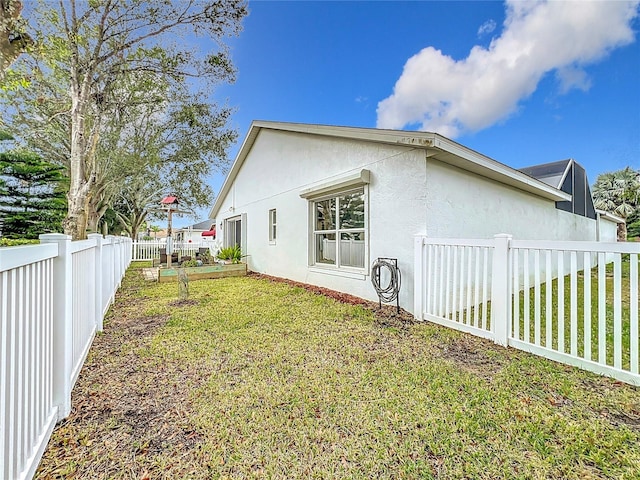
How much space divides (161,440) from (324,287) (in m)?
5.63

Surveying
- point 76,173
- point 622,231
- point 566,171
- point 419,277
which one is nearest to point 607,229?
point 622,231

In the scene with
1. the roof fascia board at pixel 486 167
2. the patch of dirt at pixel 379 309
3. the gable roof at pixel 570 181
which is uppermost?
the gable roof at pixel 570 181

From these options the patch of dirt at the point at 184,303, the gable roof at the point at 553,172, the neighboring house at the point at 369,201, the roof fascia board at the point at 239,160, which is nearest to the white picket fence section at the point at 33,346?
the patch of dirt at the point at 184,303

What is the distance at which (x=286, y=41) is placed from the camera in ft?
35.2

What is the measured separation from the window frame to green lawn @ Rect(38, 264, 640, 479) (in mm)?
2651

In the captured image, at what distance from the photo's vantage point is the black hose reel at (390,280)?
533 centimetres

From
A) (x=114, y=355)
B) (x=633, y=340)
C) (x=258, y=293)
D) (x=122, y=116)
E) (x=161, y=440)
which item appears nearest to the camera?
(x=161, y=440)

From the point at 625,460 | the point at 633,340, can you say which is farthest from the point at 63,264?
the point at 633,340

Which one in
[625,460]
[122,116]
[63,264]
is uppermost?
[122,116]

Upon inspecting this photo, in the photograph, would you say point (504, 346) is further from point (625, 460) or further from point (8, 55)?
point (8, 55)

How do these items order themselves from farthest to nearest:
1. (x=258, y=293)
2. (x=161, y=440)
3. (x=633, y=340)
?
1. (x=258, y=293)
2. (x=633, y=340)
3. (x=161, y=440)

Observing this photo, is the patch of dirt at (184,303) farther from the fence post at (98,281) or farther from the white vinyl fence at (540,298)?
the white vinyl fence at (540,298)

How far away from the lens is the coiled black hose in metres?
5.34

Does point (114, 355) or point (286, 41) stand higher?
point (286, 41)
